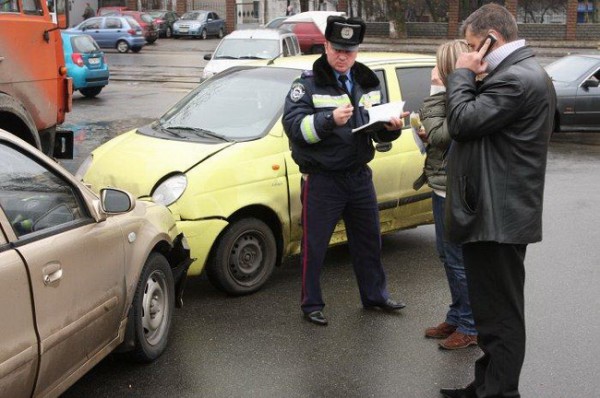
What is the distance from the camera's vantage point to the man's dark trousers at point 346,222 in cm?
531

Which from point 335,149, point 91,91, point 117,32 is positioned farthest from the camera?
point 117,32

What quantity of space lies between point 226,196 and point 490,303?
240 centimetres

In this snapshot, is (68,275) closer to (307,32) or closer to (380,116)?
(380,116)

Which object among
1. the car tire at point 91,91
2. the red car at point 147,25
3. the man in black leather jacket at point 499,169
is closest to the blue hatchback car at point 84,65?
the car tire at point 91,91

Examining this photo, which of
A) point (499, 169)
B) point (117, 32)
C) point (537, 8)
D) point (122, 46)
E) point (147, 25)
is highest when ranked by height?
point (537, 8)

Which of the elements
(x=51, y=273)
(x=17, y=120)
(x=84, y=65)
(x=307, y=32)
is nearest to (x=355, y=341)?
(x=51, y=273)

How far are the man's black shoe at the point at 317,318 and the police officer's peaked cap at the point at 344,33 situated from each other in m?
1.75

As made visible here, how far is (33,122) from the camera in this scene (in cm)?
808

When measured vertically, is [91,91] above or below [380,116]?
below

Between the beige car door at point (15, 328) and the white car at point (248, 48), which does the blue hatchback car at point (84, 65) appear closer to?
the white car at point (248, 48)

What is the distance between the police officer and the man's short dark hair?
1.22m

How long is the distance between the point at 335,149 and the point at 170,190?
1.24 m

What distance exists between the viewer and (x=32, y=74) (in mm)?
8172

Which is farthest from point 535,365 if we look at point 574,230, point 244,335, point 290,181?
point 574,230
